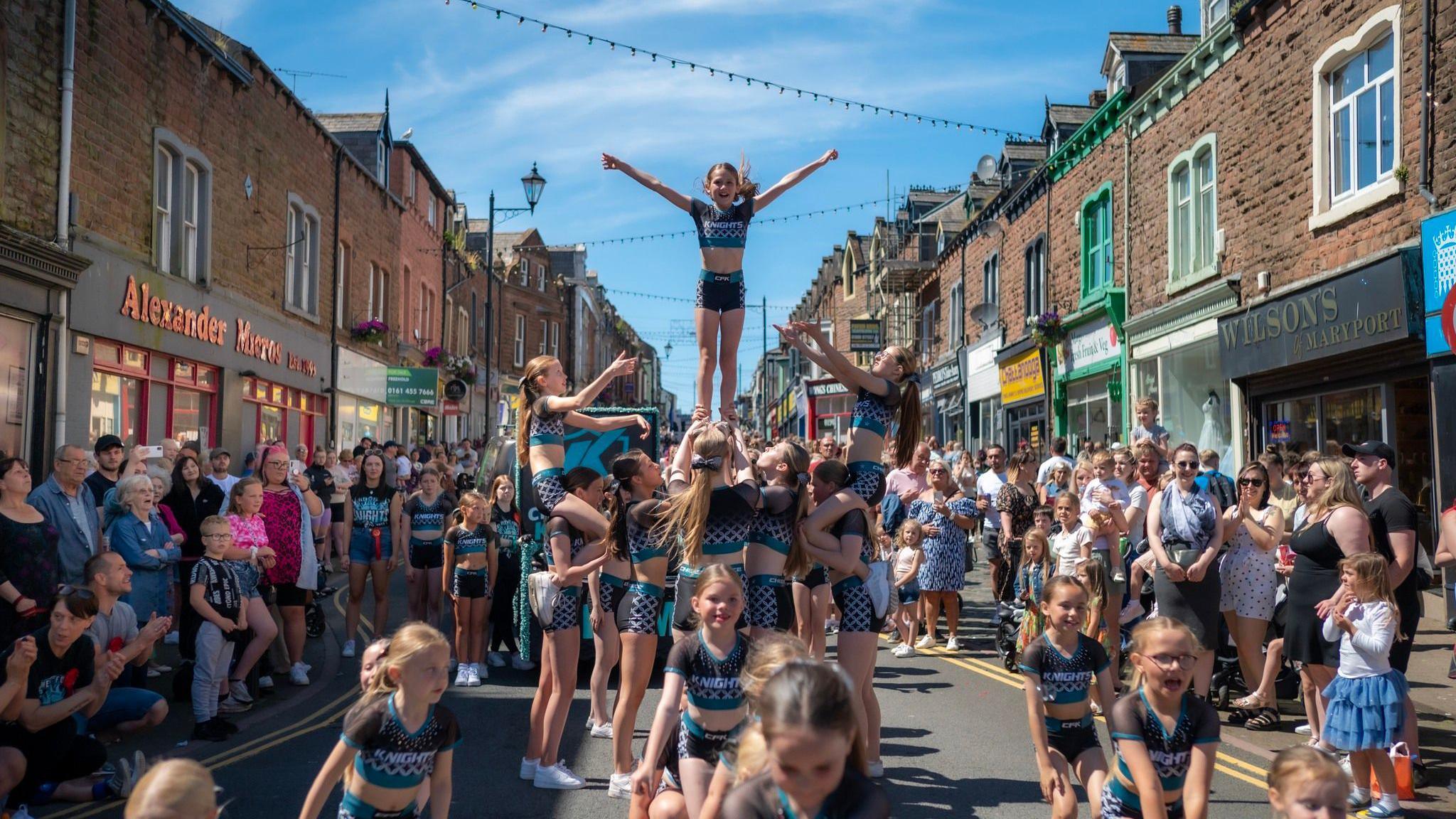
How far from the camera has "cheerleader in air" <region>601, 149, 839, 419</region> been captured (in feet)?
21.7

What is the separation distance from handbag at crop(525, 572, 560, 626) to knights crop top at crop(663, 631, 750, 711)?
1.67 m

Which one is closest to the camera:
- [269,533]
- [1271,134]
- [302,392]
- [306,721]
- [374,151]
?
[306,721]

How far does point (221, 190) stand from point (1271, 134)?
15304 millimetres

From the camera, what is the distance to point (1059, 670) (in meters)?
4.86

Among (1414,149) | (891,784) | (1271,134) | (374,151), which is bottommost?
(891,784)

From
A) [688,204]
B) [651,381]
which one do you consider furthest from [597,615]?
[651,381]

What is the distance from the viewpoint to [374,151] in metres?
28.5

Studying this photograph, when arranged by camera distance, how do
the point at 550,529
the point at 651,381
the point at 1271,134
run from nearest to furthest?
1. the point at 550,529
2. the point at 1271,134
3. the point at 651,381

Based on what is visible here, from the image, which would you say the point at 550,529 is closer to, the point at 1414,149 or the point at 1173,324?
the point at 1414,149

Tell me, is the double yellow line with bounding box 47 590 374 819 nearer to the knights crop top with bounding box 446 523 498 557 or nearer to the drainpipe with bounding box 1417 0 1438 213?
the knights crop top with bounding box 446 523 498 557

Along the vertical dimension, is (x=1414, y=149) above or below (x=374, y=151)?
below

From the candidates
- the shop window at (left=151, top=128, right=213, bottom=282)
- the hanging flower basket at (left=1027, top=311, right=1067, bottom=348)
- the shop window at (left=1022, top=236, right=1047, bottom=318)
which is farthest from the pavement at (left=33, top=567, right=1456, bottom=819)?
the shop window at (left=1022, top=236, right=1047, bottom=318)

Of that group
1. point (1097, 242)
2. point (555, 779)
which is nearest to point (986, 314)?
point (1097, 242)

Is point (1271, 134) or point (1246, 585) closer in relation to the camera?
point (1246, 585)
